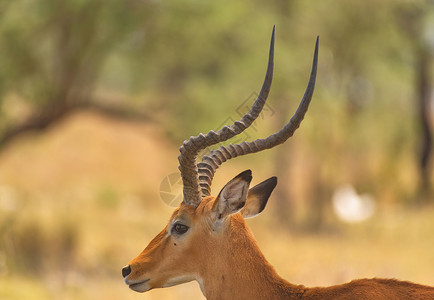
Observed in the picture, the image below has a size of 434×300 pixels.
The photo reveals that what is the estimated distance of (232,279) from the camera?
14.5 ft

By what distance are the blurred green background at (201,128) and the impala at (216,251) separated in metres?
4.70

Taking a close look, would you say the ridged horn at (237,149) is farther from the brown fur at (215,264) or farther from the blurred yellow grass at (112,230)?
the blurred yellow grass at (112,230)

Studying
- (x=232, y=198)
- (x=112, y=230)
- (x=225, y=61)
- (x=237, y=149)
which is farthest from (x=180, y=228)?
(x=225, y=61)

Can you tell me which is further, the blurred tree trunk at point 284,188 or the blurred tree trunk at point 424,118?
the blurred tree trunk at point 424,118

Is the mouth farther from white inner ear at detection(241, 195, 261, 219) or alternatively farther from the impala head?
white inner ear at detection(241, 195, 261, 219)

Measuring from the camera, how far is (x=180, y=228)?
4.51 m

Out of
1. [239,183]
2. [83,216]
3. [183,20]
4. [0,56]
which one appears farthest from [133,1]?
[239,183]

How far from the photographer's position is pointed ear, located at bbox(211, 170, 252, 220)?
427cm

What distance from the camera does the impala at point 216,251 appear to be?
4.39 meters

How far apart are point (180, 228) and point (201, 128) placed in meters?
13.3

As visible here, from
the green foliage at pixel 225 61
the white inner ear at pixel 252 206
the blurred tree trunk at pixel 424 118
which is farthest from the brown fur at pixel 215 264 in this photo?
the blurred tree trunk at pixel 424 118

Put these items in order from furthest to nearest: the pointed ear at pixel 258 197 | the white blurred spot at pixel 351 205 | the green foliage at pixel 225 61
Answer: the white blurred spot at pixel 351 205, the green foliage at pixel 225 61, the pointed ear at pixel 258 197

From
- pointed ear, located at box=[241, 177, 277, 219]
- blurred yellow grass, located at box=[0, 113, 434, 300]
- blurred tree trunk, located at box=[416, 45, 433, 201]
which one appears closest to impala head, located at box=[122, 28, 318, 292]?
pointed ear, located at box=[241, 177, 277, 219]

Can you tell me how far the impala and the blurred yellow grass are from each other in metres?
4.68
